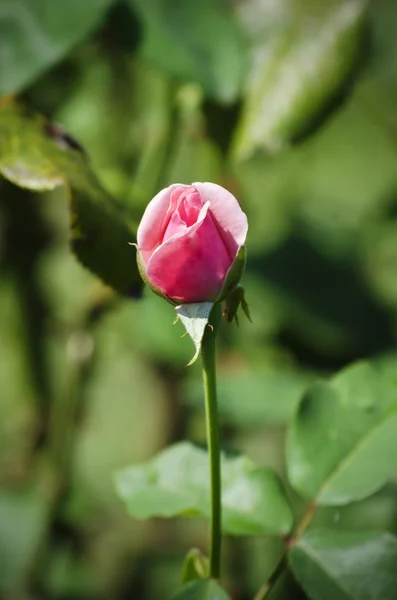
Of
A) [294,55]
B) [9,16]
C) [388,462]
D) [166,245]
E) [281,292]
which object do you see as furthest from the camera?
[281,292]

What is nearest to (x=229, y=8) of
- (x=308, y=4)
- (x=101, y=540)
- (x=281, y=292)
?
(x=308, y=4)

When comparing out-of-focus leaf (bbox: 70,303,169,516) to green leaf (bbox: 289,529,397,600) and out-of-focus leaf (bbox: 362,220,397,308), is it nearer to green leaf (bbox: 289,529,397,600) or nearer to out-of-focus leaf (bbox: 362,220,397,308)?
out-of-focus leaf (bbox: 362,220,397,308)

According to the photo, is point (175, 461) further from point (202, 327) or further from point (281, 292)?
point (281, 292)

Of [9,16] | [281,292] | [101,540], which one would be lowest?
[101,540]

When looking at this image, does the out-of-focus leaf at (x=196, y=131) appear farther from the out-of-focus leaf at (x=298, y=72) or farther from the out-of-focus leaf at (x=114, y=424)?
the out-of-focus leaf at (x=114, y=424)

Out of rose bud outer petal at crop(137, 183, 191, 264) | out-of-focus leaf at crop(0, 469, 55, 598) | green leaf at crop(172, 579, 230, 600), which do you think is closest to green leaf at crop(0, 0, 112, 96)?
rose bud outer petal at crop(137, 183, 191, 264)

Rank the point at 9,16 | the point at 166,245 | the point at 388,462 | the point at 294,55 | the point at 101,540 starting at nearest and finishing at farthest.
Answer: the point at 166,245
the point at 388,462
the point at 9,16
the point at 294,55
the point at 101,540

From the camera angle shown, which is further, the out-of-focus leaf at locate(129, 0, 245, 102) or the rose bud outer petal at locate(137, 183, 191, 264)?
the out-of-focus leaf at locate(129, 0, 245, 102)

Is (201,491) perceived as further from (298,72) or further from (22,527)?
(22,527)
